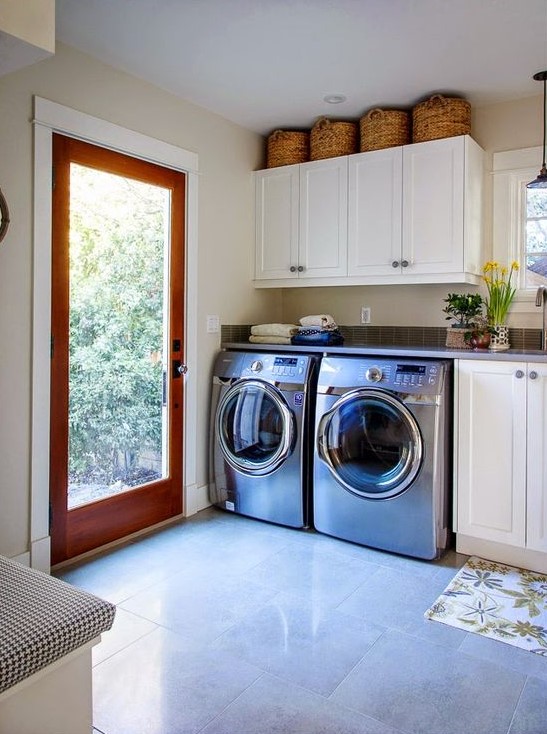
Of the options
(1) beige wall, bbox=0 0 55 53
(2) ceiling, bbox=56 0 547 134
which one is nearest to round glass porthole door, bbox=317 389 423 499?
(2) ceiling, bbox=56 0 547 134

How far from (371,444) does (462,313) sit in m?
0.91

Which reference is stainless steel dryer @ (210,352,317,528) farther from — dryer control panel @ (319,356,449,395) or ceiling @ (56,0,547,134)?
ceiling @ (56,0,547,134)

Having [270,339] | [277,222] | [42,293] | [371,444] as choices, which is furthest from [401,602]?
[277,222]

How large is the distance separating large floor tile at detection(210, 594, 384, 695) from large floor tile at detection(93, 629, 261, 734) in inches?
3.6

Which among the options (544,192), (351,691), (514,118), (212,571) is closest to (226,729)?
(351,691)

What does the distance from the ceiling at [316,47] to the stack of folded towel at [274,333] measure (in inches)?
50.8

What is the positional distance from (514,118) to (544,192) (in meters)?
0.45

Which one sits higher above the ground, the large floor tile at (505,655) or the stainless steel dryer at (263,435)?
the stainless steel dryer at (263,435)

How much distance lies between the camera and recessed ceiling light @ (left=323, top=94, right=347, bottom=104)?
321 cm

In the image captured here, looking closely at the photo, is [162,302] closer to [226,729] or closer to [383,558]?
[383,558]

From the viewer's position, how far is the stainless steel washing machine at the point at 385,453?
2.76 m

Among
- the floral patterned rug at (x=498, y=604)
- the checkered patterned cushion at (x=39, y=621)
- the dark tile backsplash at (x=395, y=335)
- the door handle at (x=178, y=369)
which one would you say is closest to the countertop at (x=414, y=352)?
the dark tile backsplash at (x=395, y=335)

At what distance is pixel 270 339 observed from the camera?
3533mm

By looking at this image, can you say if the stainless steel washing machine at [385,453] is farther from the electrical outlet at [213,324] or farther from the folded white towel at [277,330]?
the electrical outlet at [213,324]
